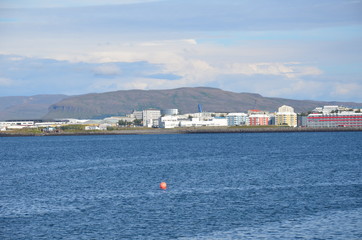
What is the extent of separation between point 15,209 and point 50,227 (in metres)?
5.50

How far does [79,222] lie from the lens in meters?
25.3

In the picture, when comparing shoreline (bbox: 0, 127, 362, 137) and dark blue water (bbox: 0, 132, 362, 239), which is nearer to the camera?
dark blue water (bbox: 0, 132, 362, 239)

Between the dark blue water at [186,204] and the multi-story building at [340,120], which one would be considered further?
the multi-story building at [340,120]

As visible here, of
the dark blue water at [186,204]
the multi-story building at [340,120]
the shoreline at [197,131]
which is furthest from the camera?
the multi-story building at [340,120]

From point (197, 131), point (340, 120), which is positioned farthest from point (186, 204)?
point (340, 120)

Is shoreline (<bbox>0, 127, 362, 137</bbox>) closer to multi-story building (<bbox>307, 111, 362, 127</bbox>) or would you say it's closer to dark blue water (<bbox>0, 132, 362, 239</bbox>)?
multi-story building (<bbox>307, 111, 362, 127</bbox>)

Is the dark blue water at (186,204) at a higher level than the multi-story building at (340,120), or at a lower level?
lower

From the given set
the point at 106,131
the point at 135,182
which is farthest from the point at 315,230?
the point at 106,131

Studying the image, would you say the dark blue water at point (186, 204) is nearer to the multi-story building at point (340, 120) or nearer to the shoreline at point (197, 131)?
the shoreline at point (197, 131)

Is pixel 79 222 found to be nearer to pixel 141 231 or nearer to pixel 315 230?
pixel 141 231

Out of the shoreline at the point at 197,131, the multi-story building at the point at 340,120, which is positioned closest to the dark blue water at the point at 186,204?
the shoreline at the point at 197,131

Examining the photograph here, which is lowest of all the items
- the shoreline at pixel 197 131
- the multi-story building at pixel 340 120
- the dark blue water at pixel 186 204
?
the dark blue water at pixel 186 204

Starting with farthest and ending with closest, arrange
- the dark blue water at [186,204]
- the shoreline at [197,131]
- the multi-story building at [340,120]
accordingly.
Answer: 1. the multi-story building at [340,120]
2. the shoreline at [197,131]
3. the dark blue water at [186,204]

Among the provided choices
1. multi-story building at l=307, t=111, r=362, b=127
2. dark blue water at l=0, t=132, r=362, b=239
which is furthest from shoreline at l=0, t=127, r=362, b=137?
dark blue water at l=0, t=132, r=362, b=239
